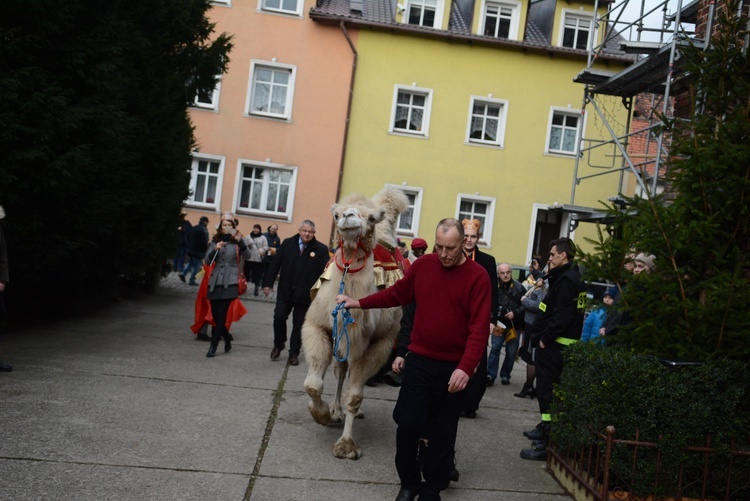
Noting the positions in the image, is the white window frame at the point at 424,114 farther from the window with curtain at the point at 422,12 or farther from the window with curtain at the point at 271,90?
the window with curtain at the point at 271,90

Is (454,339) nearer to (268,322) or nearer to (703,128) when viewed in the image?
(703,128)

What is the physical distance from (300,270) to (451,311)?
18.0 feet

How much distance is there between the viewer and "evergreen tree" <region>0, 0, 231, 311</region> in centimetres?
870

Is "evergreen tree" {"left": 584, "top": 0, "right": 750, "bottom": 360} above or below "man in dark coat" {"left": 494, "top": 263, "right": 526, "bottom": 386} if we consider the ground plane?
above

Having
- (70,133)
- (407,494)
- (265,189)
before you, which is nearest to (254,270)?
(265,189)

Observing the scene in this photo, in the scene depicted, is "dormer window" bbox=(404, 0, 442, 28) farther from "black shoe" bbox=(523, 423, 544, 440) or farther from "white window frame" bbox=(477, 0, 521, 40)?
"black shoe" bbox=(523, 423, 544, 440)

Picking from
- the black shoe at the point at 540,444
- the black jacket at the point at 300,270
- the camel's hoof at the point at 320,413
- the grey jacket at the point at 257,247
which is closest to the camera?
the camel's hoof at the point at 320,413

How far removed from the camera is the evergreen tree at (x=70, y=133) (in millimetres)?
8695

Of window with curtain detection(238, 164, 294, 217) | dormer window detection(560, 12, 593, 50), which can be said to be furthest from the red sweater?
dormer window detection(560, 12, 593, 50)

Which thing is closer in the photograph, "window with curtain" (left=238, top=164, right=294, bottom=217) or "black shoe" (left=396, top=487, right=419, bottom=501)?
"black shoe" (left=396, top=487, right=419, bottom=501)

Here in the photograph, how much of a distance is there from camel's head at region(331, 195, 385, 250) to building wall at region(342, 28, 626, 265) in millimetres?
19356

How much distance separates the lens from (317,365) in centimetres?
647

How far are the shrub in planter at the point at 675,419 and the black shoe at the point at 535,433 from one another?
6.25 ft

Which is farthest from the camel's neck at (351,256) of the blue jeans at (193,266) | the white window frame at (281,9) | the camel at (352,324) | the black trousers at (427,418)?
the white window frame at (281,9)
